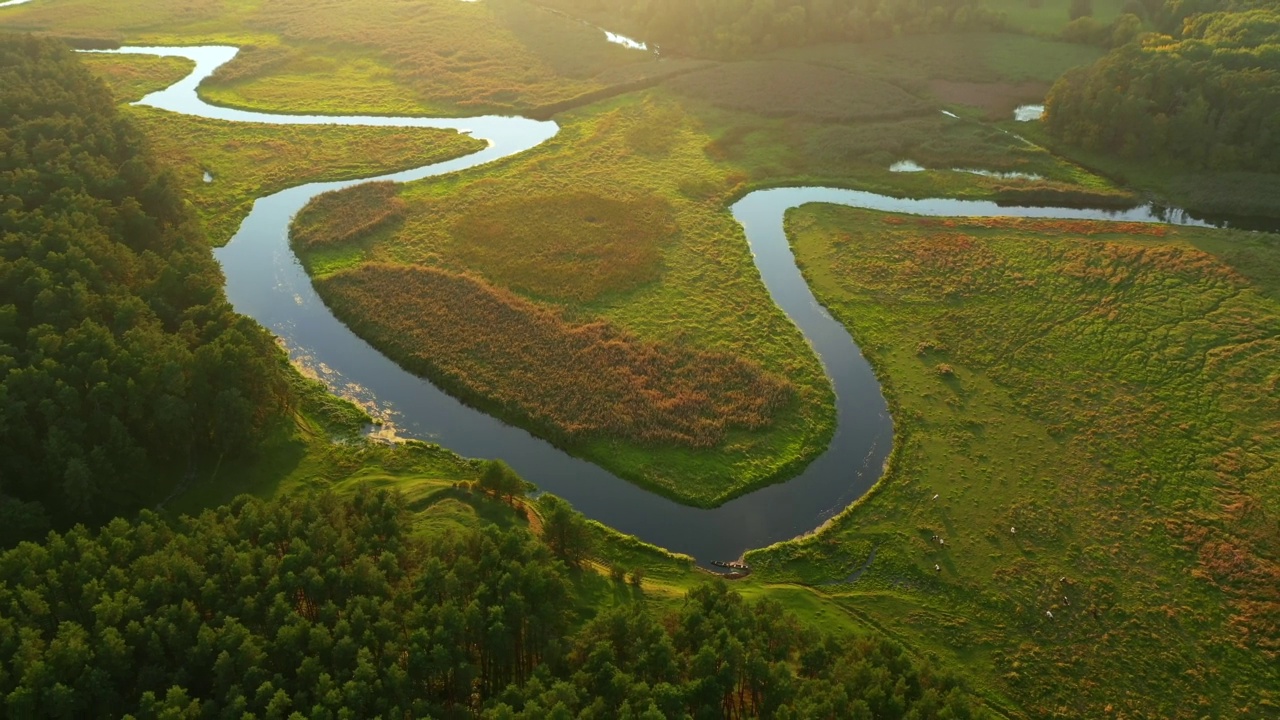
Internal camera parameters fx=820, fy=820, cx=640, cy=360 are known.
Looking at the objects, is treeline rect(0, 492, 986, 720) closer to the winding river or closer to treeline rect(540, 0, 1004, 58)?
the winding river

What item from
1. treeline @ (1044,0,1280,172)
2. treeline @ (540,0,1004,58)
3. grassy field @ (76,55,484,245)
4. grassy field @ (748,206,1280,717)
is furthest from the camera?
treeline @ (540,0,1004,58)

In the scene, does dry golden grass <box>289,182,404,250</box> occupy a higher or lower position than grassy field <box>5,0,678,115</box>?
lower

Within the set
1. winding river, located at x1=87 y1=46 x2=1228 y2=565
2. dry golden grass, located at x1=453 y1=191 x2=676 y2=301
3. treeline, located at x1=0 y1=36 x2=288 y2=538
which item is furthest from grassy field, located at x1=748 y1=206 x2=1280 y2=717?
treeline, located at x1=0 y1=36 x2=288 y2=538

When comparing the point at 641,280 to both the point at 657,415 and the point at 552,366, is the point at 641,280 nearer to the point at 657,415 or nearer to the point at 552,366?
the point at 552,366

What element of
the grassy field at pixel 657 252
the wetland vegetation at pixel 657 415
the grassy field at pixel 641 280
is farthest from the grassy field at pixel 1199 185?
the grassy field at pixel 641 280

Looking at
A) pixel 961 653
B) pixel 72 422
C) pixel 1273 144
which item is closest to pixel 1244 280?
pixel 1273 144

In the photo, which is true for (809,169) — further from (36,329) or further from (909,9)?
(36,329)

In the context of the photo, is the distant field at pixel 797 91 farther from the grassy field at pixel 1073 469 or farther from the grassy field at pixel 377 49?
the grassy field at pixel 1073 469
